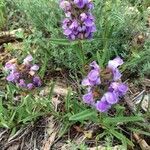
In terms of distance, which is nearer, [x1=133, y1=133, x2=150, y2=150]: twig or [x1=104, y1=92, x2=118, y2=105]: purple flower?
[x1=104, y1=92, x2=118, y2=105]: purple flower

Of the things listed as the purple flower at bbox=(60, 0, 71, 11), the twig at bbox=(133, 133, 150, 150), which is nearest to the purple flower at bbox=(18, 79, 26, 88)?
the purple flower at bbox=(60, 0, 71, 11)

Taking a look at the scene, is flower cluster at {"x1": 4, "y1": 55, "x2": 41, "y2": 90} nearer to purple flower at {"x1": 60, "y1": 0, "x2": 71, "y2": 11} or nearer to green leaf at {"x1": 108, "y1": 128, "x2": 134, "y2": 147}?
purple flower at {"x1": 60, "y1": 0, "x2": 71, "y2": 11}

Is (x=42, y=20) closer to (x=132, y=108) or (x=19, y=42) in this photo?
(x=19, y=42)

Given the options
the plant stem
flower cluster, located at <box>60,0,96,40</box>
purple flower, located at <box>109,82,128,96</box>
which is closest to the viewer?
purple flower, located at <box>109,82,128,96</box>

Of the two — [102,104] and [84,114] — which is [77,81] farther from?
[102,104]

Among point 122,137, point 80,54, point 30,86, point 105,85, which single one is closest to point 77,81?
point 80,54

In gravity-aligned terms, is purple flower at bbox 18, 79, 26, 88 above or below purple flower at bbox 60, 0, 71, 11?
below

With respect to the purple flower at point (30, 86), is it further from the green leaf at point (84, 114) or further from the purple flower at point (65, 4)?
the purple flower at point (65, 4)
